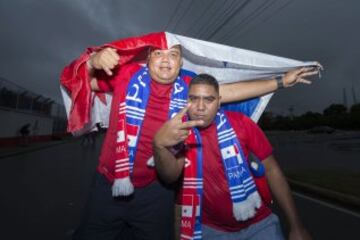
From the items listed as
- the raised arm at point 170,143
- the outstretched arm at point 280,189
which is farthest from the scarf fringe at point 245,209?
the raised arm at point 170,143

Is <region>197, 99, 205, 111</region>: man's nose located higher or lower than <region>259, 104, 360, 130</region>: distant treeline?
lower

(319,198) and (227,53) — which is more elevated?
(227,53)

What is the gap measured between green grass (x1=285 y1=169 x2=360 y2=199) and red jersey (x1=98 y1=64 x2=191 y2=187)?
21.4ft

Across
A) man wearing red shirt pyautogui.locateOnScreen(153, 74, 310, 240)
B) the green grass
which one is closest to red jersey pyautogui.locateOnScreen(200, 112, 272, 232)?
man wearing red shirt pyautogui.locateOnScreen(153, 74, 310, 240)

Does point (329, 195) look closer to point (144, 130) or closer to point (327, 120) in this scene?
point (144, 130)

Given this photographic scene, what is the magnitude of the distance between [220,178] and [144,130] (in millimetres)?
573

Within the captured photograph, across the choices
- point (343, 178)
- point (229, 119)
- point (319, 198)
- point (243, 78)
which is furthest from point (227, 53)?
point (343, 178)

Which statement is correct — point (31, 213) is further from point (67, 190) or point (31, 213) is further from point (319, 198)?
point (319, 198)

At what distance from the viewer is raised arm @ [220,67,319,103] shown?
2924 mm

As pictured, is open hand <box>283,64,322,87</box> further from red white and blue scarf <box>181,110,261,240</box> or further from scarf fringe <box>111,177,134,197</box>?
scarf fringe <box>111,177,134,197</box>

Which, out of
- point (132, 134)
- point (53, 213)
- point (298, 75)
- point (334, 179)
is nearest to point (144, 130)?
point (132, 134)

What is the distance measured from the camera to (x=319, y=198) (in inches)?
332

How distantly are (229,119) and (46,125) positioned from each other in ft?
134

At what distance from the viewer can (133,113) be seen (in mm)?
2498
